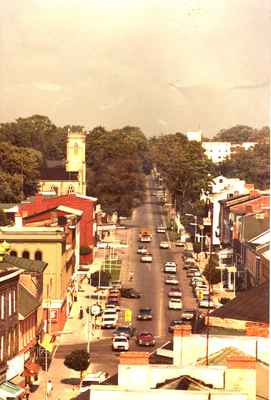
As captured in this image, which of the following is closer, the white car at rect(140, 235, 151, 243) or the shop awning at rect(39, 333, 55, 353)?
the shop awning at rect(39, 333, 55, 353)

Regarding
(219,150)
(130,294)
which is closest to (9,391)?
(130,294)

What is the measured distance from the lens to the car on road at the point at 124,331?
63.0 ft

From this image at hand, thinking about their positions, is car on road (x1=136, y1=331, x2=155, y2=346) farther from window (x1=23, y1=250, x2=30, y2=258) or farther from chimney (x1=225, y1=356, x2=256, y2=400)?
chimney (x1=225, y1=356, x2=256, y2=400)

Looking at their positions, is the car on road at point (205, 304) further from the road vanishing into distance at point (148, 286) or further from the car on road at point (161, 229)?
the car on road at point (161, 229)

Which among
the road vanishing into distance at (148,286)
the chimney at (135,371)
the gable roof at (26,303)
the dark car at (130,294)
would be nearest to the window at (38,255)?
the road vanishing into distance at (148,286)

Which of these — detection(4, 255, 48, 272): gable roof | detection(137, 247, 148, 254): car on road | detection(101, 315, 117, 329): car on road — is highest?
detection(4, 255, 48, 272): gable roof

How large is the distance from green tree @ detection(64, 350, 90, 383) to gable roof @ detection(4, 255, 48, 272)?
2.19m

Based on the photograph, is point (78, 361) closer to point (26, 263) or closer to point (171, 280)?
point (26, 263)

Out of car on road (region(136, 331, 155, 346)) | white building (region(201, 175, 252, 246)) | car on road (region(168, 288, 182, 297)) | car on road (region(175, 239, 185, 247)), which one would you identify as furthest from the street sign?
white building (region(201, 175, 252, 246))

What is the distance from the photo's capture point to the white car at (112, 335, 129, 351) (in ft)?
59.6

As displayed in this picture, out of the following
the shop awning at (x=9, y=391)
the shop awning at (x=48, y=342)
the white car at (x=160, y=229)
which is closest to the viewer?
the shop awning at (x=9, y=391)

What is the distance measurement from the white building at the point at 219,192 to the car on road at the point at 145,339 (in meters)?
13.2

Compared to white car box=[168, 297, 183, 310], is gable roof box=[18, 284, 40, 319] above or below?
above

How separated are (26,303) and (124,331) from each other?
223 cm
